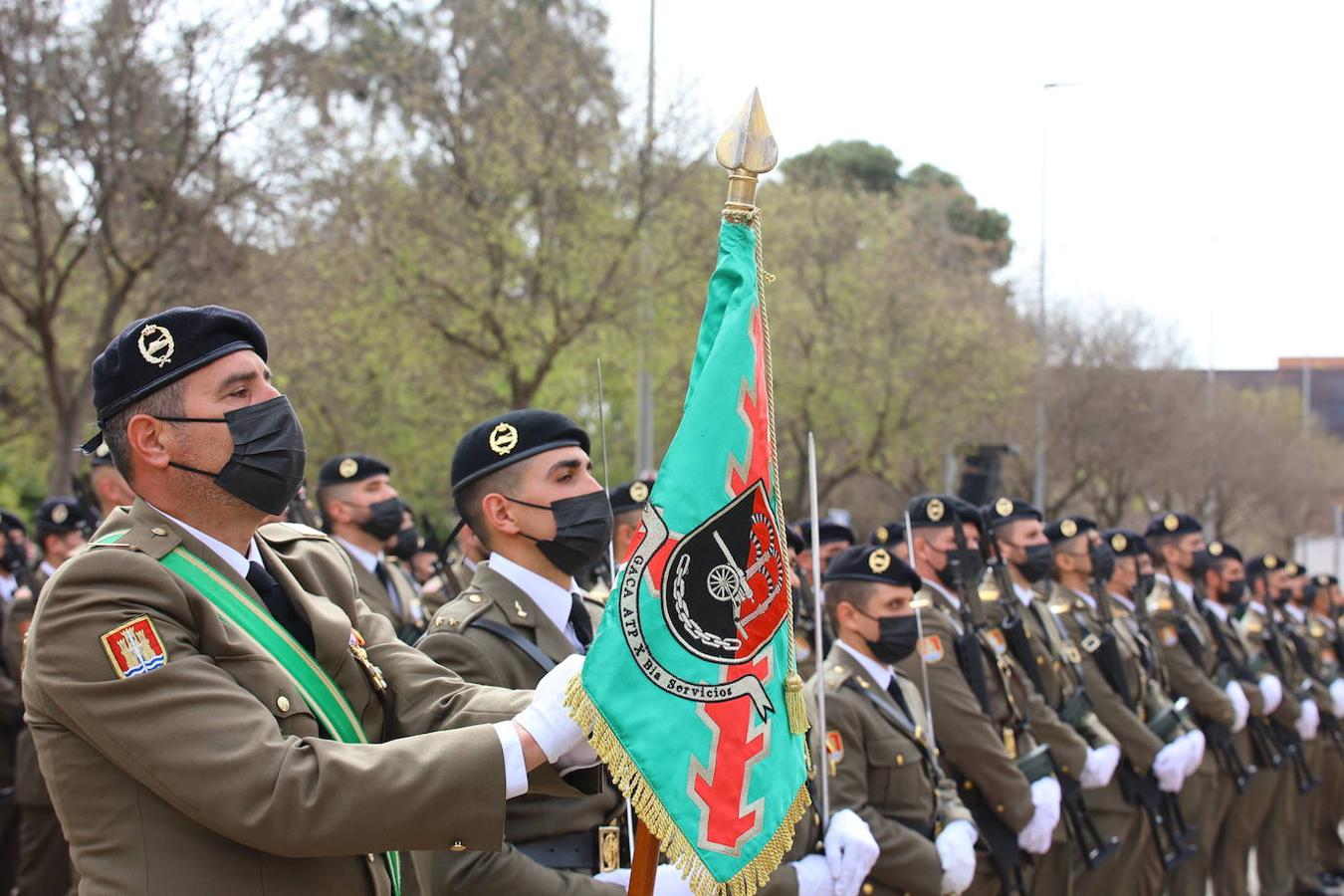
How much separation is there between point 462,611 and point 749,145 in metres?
1.74

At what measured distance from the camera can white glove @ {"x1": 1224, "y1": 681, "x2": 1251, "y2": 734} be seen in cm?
944

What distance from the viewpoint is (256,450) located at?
9.03ft

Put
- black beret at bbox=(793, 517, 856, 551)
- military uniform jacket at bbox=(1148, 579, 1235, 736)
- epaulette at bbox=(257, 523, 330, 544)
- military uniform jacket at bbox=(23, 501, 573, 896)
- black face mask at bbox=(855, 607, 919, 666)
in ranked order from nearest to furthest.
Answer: military uniform jacket at bbox=(23, 501, 573, 896) → epaulette at bbox=(257, 523, 330, 544) → black face mask at bbox=(855, 607, 919, 666) → black beret at bbox=(793, 517, 856, 551) → military uniform jacket at bbox=(1148, 579, 1235, 736)

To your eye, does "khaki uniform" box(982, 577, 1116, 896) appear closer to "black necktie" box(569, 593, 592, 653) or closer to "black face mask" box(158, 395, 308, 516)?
"black necktie" box(569, 593, 592, 653)

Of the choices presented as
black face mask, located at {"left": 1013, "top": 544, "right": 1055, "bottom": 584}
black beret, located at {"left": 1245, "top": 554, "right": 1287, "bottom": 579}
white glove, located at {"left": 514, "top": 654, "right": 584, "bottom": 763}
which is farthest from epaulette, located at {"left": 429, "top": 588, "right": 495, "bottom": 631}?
black beret, located at {"left": 1245, "top": 554, "right": 1287, "bottom": 579}

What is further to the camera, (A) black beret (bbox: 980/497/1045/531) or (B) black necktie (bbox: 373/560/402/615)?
(A) black beret (bbox: 980/497/1045/531)

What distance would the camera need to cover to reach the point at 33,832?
23.7 feet

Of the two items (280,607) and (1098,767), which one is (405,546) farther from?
(280,607)

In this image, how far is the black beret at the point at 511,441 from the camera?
13.6 feet

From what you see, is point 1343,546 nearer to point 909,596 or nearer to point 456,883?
point 909,596

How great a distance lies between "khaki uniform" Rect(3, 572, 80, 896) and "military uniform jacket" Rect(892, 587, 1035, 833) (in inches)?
172

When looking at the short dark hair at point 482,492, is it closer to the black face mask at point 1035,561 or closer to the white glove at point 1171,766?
the black face mask at point 1035,561

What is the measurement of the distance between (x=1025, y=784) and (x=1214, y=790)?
386 cm

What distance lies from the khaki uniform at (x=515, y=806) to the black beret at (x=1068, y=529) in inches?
219
